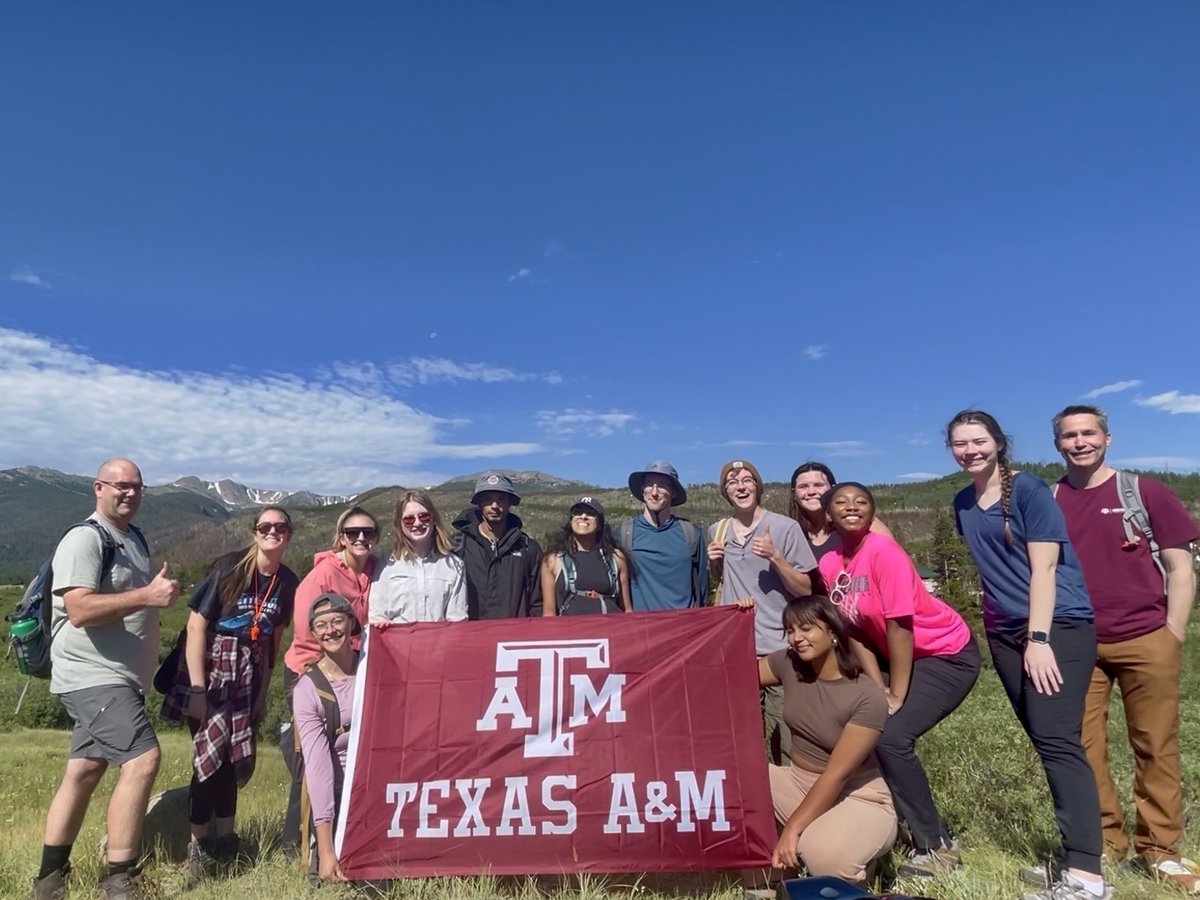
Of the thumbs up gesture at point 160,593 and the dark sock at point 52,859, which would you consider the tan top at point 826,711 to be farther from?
the dark sock at point 52,859

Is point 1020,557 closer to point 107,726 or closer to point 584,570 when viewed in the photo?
point 584,570

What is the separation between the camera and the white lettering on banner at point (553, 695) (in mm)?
4809

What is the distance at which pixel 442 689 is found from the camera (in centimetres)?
502

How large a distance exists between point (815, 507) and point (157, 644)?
454 cm

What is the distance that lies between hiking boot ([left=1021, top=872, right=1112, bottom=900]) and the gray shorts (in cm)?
502

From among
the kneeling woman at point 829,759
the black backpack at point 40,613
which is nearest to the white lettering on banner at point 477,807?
the kneeling woman at point 829,759

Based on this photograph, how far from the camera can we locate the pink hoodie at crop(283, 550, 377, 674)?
5277 millimetres

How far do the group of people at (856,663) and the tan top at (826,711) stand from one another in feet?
0.04

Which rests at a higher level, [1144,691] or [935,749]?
[1144,691]

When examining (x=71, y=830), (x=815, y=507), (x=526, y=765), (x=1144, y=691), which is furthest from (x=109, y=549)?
(x=1144, y=691)

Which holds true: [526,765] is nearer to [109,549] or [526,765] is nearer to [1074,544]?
[109,549]

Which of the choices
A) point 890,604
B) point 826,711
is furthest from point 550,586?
point 890,604

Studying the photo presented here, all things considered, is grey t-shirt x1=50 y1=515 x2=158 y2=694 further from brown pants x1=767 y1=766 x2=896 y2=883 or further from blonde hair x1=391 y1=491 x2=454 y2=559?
brown pants x1=767 y1=766 x2=896 y2=883

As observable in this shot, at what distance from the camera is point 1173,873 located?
4.36 meters
